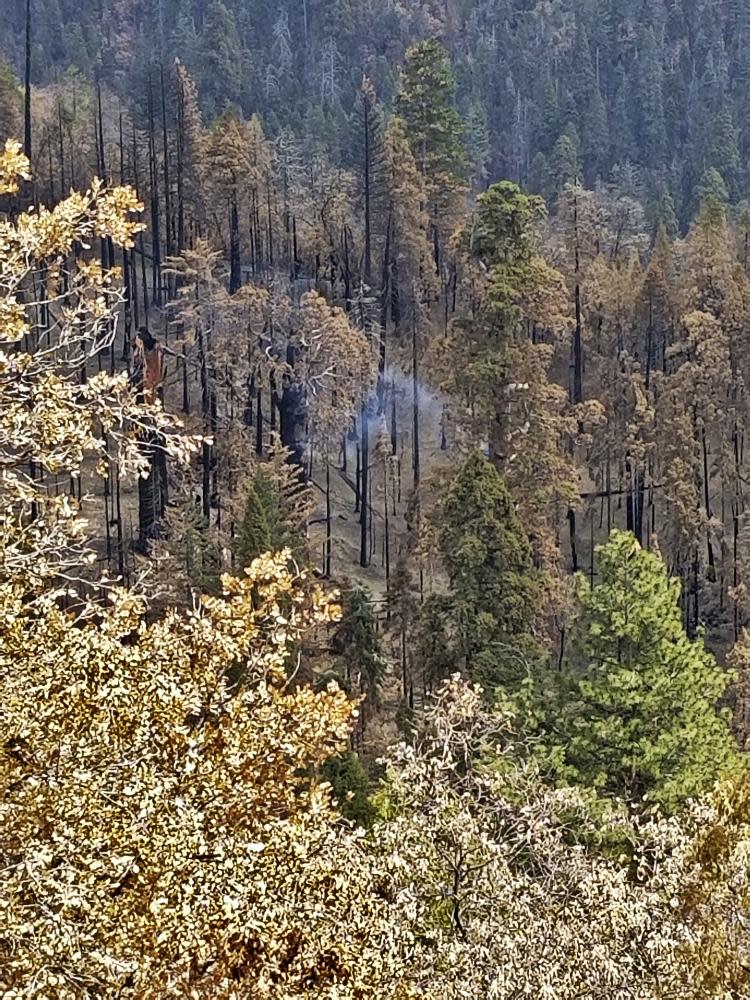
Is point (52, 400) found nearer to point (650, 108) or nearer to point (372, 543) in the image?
point (372, 543)

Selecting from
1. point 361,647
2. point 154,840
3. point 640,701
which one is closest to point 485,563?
point 361,647

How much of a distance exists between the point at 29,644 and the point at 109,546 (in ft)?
111

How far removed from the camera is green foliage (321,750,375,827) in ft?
68.4

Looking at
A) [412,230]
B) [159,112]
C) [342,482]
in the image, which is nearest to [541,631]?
[342,482]

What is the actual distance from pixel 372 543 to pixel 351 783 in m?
26.3

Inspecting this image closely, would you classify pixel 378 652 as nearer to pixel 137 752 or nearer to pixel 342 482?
pixel 342 482

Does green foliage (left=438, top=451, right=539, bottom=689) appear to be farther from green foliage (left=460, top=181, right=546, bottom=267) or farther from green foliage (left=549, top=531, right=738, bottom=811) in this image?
green foliage (left=460, top=181, right=546, bottom=267)

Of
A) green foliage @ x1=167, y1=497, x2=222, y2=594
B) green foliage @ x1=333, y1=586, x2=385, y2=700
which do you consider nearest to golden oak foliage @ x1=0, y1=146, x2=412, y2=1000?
green foliage @ x1=167, y1=497, x2=222, y2=594

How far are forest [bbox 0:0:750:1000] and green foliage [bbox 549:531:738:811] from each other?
67 mm

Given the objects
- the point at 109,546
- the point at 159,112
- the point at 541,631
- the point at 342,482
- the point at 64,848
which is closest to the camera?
the point at 64,848

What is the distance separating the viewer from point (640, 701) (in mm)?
18000

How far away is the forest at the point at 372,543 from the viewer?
18.4 feet

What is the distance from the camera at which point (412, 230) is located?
2098 inches

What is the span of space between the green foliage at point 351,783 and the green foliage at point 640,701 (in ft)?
13.2
